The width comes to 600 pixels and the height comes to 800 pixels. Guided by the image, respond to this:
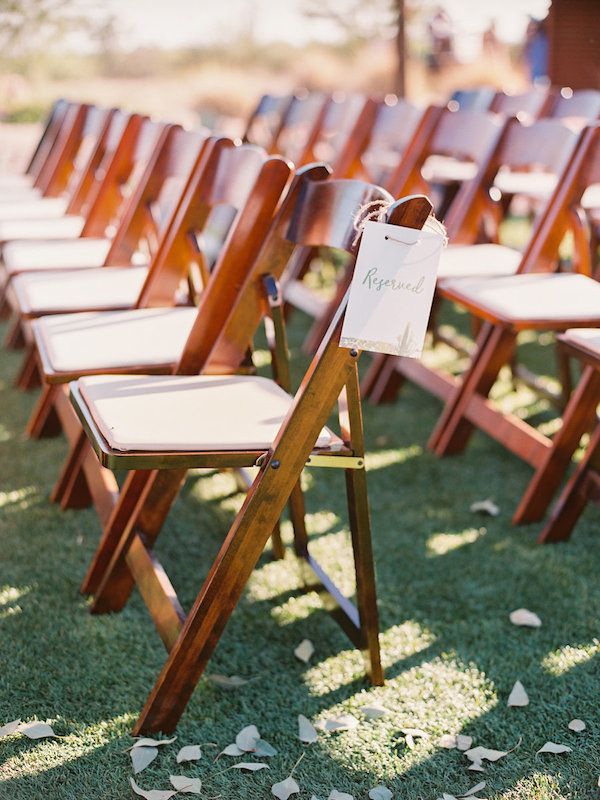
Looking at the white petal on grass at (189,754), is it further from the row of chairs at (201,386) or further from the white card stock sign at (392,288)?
the white card stock sign at (392,288)

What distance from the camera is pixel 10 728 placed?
6.13 ft

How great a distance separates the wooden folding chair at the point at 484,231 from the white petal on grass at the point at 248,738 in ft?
4.88

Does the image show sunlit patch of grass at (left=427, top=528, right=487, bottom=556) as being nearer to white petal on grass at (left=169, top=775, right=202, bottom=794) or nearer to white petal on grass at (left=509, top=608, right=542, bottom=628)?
white petal on grass at (left=509, top=608, right=542, bottom=628)

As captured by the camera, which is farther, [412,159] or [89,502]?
[412,159]

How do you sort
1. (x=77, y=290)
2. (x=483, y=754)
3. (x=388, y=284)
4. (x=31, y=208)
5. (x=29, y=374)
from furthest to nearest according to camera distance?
(x=31, y=208), (x=29, y=374), (x=77, y=290), (x=483, y=754), (x=388, y=284)

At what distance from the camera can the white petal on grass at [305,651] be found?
6.98 feet

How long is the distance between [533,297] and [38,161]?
4401 mm

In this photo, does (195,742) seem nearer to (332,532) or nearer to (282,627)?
(282,627)

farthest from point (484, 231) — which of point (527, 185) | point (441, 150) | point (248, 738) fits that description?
point (248, 738)

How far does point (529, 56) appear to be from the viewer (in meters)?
11.3

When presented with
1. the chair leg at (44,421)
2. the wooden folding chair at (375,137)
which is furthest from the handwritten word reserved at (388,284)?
the wooden folding chair at (375,137)

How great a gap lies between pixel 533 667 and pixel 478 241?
239cm

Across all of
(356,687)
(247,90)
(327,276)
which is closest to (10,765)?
(356,687)

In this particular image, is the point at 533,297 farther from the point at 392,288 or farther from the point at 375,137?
the point at 375,137
